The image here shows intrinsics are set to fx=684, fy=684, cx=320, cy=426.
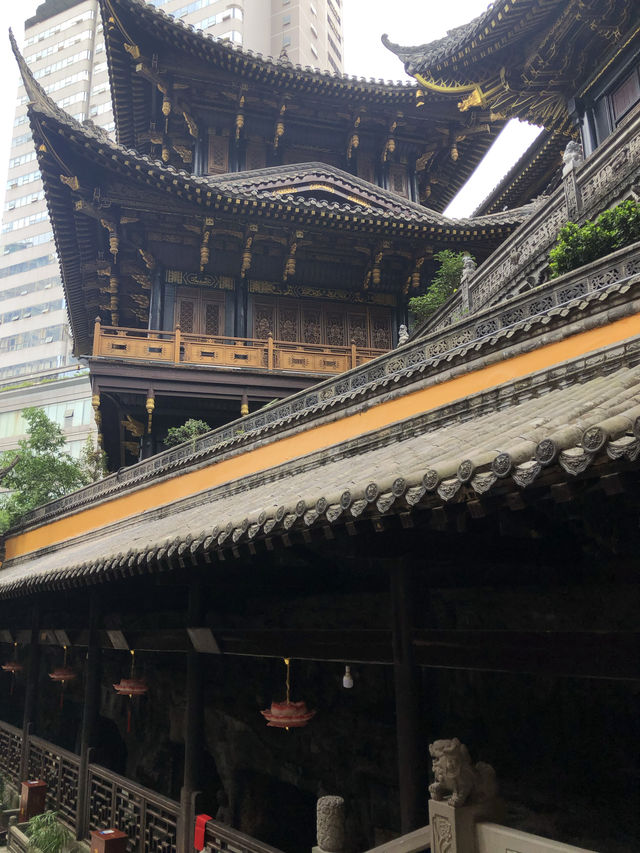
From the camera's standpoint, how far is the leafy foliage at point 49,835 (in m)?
8.10

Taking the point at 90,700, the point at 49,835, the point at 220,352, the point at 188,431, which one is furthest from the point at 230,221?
the point at 49,835

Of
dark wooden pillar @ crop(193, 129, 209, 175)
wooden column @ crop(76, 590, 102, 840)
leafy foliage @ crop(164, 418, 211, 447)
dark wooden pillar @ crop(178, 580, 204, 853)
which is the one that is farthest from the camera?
dark wooden pillar @ crop(193, 129, 209, 175)

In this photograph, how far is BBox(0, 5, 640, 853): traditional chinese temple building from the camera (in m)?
3.81

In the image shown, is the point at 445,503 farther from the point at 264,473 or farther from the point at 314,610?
the point at 264,473

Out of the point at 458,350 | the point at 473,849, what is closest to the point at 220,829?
the point at 473,849

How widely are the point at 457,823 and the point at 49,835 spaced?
7326 millimetres

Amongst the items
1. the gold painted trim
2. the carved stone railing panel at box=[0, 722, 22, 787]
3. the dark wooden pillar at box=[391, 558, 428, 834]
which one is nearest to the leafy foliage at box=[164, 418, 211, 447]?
the carved stone railing panel at box=[0, 722, 22, 787]

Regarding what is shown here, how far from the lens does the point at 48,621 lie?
10859mm

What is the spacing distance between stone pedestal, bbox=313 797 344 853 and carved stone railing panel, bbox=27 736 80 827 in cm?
523

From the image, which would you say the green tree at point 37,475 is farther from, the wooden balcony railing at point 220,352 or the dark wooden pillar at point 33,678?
the dark wooden pillar at point 33,678

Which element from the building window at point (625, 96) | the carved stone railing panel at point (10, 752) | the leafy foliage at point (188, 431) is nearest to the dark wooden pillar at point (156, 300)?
the leafy foliage at point (188, 431)

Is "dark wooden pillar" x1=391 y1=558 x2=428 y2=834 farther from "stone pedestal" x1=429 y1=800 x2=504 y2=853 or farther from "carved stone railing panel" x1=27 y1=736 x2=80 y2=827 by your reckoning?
"carved stone railing panel" x1=27 y1=736 x2=80 y2=827

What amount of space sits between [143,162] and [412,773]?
12.0m

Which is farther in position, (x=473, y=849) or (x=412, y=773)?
(x=412, y=773)
